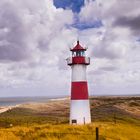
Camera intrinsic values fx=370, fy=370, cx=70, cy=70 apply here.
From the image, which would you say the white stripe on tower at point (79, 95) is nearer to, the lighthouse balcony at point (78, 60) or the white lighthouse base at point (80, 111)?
the white lighthouse base at point (80, 111)

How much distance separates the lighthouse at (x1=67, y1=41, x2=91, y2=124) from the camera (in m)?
28.8

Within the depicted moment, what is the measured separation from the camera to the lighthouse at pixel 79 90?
28.8 metres

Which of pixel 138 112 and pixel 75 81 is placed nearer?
pixel 75 81

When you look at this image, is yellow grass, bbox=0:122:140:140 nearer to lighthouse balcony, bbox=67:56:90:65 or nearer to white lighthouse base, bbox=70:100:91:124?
white lighthouse base, bbox=70:100:91:124

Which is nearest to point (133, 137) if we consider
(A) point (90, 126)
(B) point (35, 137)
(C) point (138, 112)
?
(A) point (90, 126)

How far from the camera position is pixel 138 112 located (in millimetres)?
66688

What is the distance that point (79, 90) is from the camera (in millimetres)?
28734

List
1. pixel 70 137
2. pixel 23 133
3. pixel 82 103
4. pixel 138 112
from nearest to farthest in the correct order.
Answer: pixel 70 137
pixel 23 133
pixel 82 103
pixel 138 112

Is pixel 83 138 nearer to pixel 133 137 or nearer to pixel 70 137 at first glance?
pixel 70 137

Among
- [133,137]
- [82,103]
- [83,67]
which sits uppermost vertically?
[83,67]

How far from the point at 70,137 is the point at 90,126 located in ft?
16.0

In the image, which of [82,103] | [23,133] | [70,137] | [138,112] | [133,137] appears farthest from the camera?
[138,112]

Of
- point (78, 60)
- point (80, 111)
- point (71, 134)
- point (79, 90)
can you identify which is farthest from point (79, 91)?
point (71, 134)

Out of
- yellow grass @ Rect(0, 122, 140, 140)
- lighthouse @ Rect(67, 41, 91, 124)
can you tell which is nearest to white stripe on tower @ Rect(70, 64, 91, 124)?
lighthouse @ Rect(67, 41, 91, 124)
